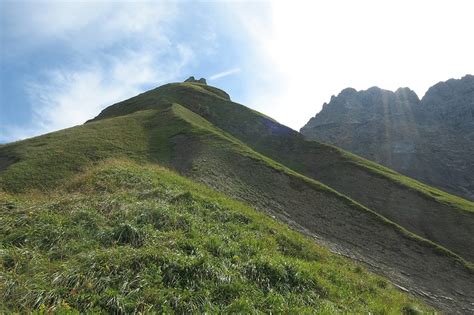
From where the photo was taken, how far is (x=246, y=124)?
83188 mm

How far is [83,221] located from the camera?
17.4 m

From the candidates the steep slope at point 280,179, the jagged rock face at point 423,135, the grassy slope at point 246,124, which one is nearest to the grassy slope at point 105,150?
the steep slope at point 280,179

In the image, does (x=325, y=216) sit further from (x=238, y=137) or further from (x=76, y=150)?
(x=238, y=137)

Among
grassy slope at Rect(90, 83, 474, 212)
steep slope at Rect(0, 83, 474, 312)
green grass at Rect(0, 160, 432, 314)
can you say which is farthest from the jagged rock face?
green grass at Rect(0, 160, 432, 314)

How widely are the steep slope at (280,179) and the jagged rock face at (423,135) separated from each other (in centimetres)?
8209

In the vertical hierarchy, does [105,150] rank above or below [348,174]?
above

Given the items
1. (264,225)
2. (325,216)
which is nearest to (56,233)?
(264,225)

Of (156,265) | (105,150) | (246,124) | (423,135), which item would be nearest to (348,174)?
(246,124)

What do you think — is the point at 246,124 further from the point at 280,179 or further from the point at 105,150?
the point at 105,150

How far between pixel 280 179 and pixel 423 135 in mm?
132448

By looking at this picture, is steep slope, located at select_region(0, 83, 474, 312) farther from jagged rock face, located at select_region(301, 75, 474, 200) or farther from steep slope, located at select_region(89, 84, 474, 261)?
jagged rock face, located at select_region(301, 75, 474, 200)

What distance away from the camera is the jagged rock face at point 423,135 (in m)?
136

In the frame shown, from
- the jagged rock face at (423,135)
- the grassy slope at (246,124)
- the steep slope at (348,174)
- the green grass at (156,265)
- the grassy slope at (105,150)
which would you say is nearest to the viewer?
the green grass at (156,265)

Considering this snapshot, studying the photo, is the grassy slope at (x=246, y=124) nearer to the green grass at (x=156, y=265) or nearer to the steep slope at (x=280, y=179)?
the steep slope at (x=280, y=179)
